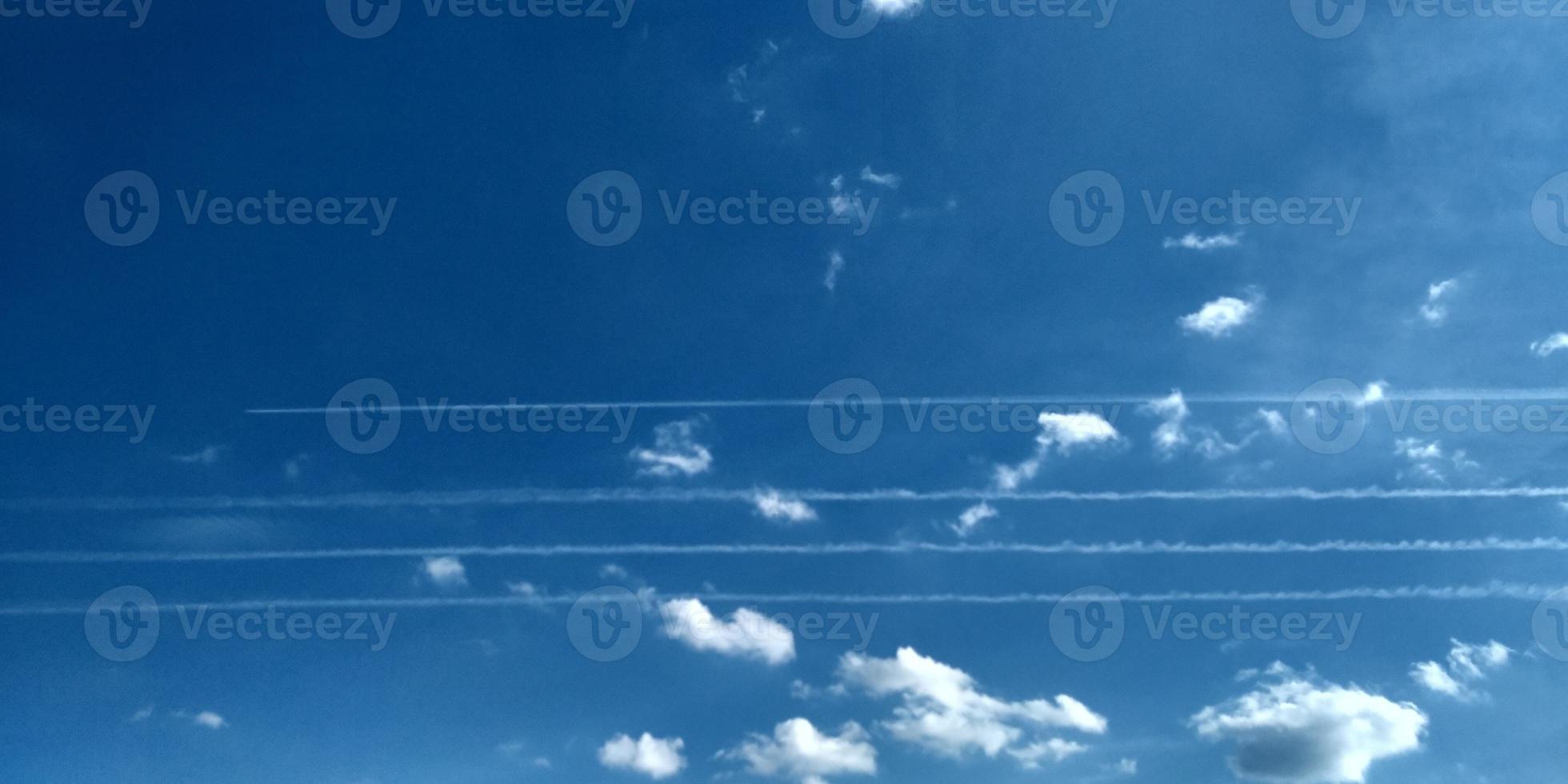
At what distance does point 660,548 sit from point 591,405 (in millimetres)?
8432

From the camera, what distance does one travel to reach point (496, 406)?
44.1 meters

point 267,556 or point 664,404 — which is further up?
point 664,404

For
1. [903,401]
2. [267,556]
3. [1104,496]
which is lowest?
[267,556]

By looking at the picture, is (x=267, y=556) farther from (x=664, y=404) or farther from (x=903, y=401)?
(x=903, y=401)

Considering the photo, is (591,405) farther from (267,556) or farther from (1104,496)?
(1104,496)

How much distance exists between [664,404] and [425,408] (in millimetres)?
12149

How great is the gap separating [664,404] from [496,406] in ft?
27.9

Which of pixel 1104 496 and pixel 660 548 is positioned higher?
pixel 1104 496

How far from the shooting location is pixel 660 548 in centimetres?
4594

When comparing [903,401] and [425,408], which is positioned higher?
[903,401]

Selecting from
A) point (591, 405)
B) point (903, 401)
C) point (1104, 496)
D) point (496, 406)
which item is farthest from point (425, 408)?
point (1104, 496)

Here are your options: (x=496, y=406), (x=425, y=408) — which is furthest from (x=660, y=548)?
(x=425, y=408)

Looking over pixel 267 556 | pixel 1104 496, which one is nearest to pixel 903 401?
pixel 1104 496

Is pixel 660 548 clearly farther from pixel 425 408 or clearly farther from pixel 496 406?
pixel 425 408
